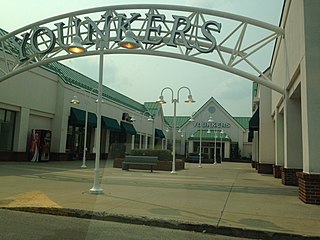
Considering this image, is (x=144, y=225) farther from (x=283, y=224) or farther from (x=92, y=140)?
(x=92, y=140)

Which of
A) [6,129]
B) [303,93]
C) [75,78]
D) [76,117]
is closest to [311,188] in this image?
[303,93]

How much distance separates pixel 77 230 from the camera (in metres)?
6.61

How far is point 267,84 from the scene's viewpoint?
14445 mm

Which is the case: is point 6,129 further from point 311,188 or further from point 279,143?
point 311,188

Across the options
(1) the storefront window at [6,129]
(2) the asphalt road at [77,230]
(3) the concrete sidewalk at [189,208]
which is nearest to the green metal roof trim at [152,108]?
(1) the storefront window at [6,129]

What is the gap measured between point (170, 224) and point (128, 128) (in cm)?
3855

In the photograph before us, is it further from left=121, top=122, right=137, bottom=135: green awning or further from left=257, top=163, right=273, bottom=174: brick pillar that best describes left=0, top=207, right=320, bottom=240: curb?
left=121, top=122, right=137, bottom=135: green awning

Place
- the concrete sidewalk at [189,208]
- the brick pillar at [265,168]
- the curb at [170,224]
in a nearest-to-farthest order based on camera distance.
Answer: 1. the curb at [170,224]
2. the concrete sidewalk at [189,208]
3. the brick pillar at [265,168]

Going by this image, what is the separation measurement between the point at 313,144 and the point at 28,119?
22.9m

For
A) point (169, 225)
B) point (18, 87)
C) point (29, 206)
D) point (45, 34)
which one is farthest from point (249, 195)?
point (18, 87)

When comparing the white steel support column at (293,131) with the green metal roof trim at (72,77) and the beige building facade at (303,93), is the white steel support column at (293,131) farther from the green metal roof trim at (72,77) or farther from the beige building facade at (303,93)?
the green metal roof trim at (72,77)

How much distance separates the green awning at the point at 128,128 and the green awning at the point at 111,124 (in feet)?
5.34

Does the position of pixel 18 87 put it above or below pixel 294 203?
above

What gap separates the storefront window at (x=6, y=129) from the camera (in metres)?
25.4
